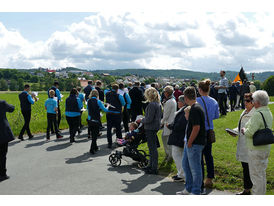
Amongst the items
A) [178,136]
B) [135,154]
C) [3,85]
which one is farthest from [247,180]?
[3,85]

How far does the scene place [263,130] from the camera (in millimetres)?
5020

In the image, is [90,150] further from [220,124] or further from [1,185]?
[220,124]

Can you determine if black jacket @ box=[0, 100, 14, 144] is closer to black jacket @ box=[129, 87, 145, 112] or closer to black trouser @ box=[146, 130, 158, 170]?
black trouser @ box=[146, 130, 158, 170]

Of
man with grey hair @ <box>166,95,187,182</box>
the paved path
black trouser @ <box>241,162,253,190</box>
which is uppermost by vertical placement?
man with grey hair @ <box>166,95,187,182</box>

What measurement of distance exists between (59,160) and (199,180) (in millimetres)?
4968

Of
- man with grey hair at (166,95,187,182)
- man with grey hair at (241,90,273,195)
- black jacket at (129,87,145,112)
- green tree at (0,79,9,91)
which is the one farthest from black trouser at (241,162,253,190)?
green tree at (0,79,9,91)

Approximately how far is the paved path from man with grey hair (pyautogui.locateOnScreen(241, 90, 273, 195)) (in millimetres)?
1038

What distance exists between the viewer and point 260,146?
507 cm

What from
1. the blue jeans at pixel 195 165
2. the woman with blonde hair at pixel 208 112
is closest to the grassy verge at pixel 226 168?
the woman with blonde hair at pixel 208 112

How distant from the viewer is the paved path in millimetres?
6156

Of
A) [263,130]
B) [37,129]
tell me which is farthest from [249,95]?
[37,129]

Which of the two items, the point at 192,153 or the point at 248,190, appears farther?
the point at 248,190

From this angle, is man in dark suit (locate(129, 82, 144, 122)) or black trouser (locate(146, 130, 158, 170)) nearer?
Answer: black trouser (locate(146, 130, 158, 170))

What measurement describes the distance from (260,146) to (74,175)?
4.41 metres
